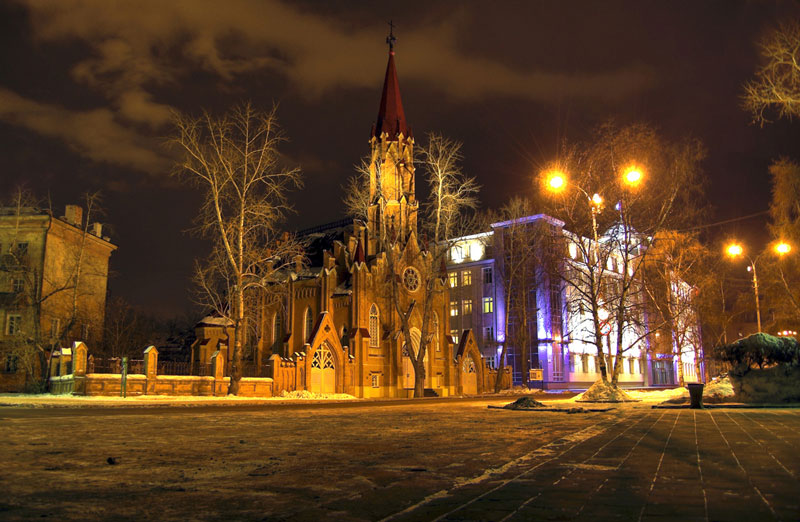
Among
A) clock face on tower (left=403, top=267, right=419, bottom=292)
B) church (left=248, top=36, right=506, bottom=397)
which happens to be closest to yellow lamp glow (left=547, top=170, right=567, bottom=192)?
church (left=248, top=36, right=506, bottom=397)

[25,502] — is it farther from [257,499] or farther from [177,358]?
[177,358]

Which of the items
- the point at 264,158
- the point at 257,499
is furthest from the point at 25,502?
the point at 264,158

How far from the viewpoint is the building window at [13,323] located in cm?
4646

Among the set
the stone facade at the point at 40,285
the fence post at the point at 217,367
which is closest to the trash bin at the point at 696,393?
the fence post at the point at 217,367

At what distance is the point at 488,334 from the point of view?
6744 cm

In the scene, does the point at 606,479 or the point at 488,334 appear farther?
the point at 488,334

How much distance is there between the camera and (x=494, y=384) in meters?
57.0

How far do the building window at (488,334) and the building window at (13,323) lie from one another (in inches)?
1706

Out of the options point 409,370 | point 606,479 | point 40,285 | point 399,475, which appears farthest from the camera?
point 409,370

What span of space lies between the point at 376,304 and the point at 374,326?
1.79m

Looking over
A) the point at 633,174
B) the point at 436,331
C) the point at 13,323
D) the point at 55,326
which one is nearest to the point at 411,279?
the point at 436,331

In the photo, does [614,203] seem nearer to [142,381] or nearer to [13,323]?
[142,381]

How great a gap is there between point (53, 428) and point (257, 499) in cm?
860

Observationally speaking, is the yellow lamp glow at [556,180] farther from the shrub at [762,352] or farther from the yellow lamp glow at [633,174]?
the shrub at [762,352]
